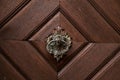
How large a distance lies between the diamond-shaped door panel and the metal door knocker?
0.04 ft

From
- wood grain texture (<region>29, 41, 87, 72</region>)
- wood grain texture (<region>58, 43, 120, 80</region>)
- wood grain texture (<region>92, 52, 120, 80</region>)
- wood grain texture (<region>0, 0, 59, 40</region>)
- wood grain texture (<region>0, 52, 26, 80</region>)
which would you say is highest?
wood grain texture (<region>0, 0, 59, 40</region>)

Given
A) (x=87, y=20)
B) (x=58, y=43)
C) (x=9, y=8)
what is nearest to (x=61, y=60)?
(x=58, y=43)

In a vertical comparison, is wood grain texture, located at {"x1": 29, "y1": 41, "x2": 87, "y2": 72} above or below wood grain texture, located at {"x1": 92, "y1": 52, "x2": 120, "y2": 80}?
above

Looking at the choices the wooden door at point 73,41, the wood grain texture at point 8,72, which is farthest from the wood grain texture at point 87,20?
the wood grain texture at point 8,72

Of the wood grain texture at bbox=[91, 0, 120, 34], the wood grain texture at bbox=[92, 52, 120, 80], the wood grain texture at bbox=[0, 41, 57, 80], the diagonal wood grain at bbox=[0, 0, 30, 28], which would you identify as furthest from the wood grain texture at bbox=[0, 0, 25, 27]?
the wood grain texture at bbox=[92, 52, 120, 80]

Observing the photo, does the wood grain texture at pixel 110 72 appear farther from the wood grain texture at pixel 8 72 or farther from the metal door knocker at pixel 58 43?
the wood grain texture at pixel 8 72

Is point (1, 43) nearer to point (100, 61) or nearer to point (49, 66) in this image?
point (49, 66)

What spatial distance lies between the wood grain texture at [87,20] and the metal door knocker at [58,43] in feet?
0.20

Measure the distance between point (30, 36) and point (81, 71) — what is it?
233 millimetres

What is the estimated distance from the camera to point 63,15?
1.07 m

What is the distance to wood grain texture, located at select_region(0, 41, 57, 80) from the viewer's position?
1.06 meters

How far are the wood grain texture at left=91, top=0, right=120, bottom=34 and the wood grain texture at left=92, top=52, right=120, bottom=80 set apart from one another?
12 centimetres

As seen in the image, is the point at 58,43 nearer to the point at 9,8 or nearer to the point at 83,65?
the point at 83,65

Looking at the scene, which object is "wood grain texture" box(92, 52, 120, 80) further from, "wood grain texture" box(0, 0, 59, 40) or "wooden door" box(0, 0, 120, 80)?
"wood grain texture" box(0, 0, 59, 40)
